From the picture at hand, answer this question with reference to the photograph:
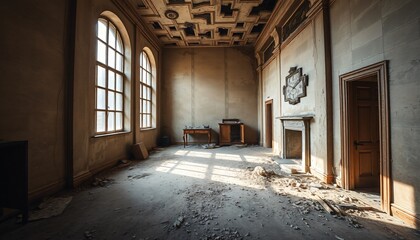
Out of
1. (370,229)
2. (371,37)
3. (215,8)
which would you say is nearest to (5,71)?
(370,229)

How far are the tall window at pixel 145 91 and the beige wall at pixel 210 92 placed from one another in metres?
1.12

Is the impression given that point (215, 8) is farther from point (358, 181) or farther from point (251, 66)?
point (358, 181)

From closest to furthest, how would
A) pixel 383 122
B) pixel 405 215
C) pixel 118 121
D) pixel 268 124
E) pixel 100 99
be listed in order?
pixel 405 215, pixel 383 122, pixel 100 99, pixel 118 121, pixel 268 124

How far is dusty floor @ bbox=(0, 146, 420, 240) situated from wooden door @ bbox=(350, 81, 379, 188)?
60 centimetres

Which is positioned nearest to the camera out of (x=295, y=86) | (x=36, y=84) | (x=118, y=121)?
(x=36, y=84)

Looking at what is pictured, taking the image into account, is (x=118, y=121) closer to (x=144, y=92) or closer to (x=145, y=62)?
(x=144, y=92)

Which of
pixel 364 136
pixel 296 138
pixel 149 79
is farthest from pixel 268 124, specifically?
pixel 149 79

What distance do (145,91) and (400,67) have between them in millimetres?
7670

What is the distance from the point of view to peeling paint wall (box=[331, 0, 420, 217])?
2.10 metres

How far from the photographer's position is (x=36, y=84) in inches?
110

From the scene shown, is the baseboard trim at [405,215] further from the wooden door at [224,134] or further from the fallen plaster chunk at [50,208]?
the wooden door at [224,134]

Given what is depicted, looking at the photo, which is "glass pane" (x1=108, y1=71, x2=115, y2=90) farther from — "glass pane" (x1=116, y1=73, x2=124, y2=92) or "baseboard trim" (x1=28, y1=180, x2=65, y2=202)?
"baseboard trim" (x1=28, y1=180, x2=65, y2=202)

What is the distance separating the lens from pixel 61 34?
3244 millimetres

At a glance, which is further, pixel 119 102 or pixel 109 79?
pixel 119 102
